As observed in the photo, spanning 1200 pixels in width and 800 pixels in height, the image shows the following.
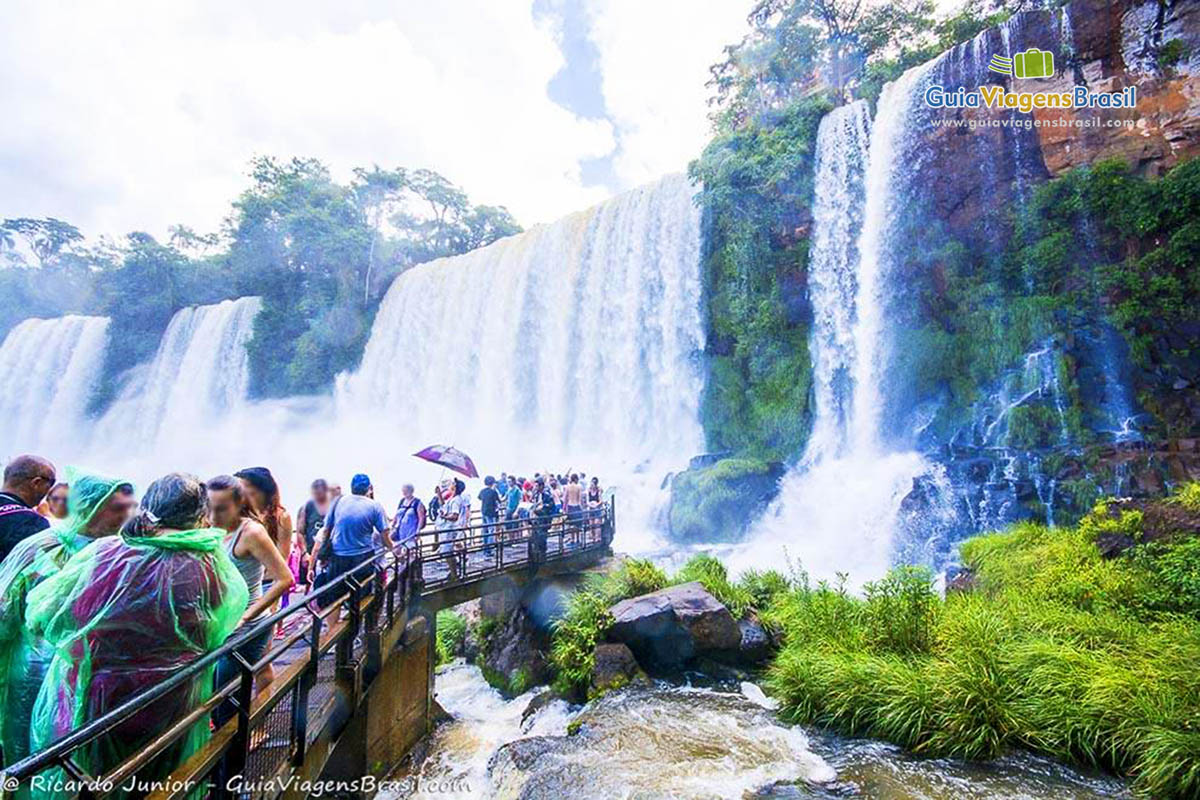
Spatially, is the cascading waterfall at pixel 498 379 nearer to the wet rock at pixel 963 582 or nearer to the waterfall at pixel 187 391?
the waterfall at pixel 187 391

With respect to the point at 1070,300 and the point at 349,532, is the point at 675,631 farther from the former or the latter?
the point at 1070,300

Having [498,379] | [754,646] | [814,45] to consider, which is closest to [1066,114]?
[814,45]

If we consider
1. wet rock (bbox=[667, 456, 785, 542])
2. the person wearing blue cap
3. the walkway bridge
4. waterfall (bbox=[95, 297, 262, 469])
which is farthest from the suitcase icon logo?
waterfall (bbox=[95, 297, 262, 469])

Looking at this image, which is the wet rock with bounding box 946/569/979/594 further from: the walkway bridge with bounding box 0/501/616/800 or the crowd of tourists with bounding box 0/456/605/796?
the crowd of tourists with bounding box 0/456/605/796

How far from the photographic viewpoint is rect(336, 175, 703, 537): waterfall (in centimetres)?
2084

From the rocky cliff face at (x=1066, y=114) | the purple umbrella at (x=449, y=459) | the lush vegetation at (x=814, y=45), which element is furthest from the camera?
the lush vegetation at (x=814, y=45)

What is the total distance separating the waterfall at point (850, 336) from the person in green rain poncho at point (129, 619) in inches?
503

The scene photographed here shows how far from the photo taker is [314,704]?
164 inches

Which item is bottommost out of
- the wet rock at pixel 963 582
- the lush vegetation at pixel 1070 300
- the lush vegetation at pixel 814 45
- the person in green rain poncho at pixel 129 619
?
the wet rock at pixel 963 582

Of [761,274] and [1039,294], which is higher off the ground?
[761,274]

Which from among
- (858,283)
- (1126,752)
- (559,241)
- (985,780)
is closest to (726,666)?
(985,780)

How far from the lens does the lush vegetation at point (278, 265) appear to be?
119ft

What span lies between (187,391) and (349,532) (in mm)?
38454

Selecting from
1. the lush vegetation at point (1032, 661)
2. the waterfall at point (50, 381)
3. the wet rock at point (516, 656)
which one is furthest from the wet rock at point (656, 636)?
the waterfall at point (50, 381)
